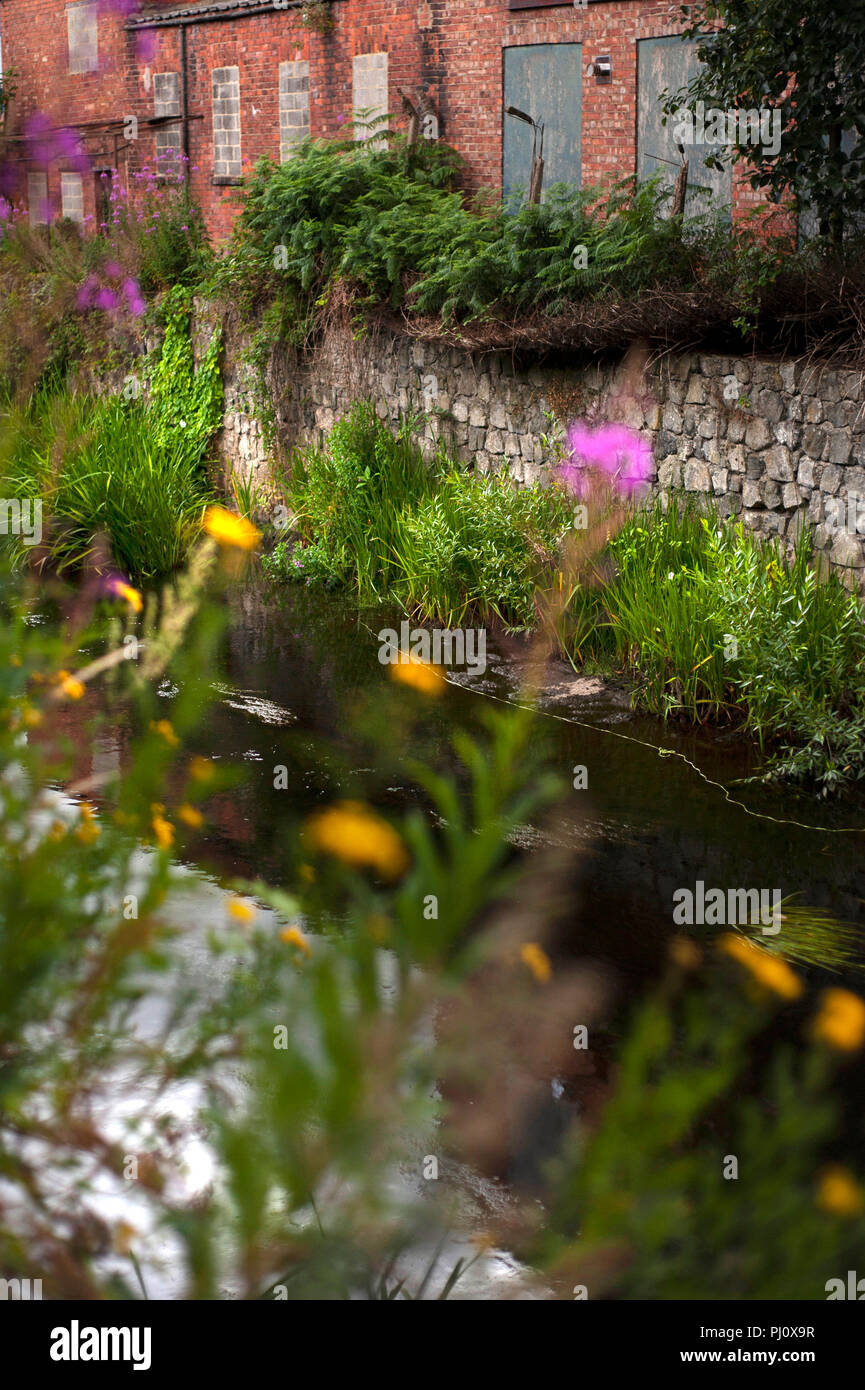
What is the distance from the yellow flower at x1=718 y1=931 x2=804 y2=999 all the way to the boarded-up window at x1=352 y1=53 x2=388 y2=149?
14.5 m

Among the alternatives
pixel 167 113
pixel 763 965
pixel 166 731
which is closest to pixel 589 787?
pixel 763 965

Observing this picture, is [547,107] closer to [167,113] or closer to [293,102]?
[293,102]

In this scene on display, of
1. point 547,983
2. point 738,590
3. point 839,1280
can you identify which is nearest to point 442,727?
point 738,590

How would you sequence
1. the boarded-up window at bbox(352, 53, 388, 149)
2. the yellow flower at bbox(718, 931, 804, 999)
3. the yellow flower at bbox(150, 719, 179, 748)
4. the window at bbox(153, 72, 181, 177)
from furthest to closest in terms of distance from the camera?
the window at bbox(153, 72, 181, 177), the boarded-up window at bbox(352, 53, 388, 149), the yellow flower at bbox(718, 931, 804, 999), the yellow flower at bbox(150, 719, 179, 748)

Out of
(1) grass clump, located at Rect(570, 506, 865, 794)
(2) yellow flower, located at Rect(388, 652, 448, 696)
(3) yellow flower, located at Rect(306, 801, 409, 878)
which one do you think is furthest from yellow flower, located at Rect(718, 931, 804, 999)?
(2) yellow flower, located at Rect(388, 652, 448, 696)

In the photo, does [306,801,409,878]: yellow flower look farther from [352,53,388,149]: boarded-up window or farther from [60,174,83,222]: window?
[60,174,83,222]: window

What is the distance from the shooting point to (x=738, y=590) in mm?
7445

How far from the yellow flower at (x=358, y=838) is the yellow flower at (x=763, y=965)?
4.34ft

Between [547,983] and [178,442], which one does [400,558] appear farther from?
[547,983]

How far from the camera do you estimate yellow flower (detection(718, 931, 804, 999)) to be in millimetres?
4812

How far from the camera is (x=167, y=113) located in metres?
21.7
